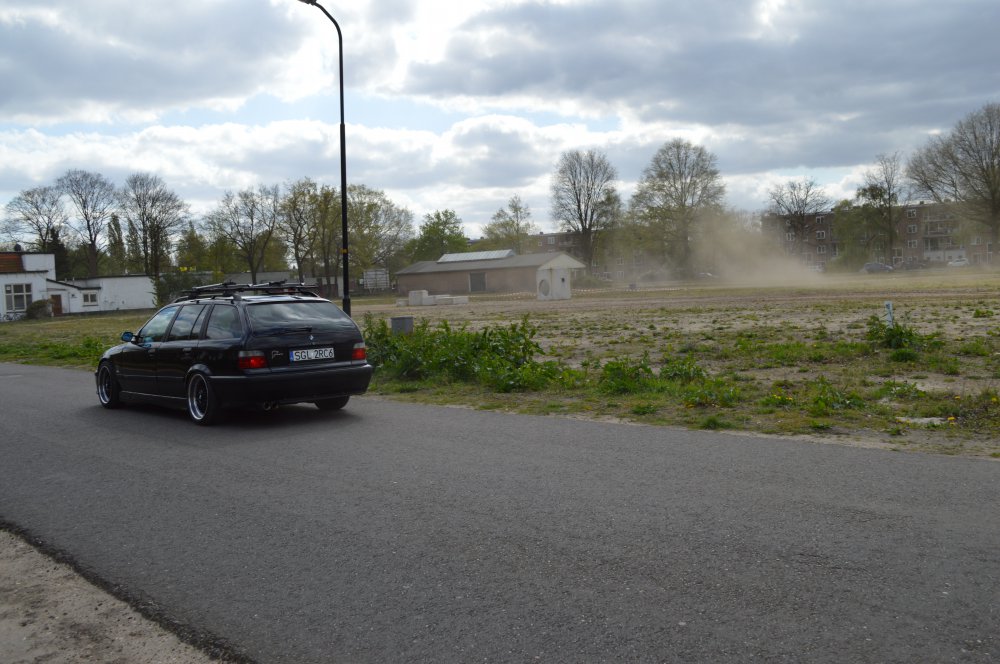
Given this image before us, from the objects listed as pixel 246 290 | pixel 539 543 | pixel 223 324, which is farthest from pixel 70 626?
pixel 246 290

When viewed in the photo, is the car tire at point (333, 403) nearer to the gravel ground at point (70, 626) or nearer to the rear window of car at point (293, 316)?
the rear window of car at point (293, 316)

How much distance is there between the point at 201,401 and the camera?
32.3 ft

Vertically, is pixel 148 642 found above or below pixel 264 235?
below

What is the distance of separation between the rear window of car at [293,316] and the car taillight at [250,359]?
0.28 metres

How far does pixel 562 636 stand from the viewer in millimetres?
3578

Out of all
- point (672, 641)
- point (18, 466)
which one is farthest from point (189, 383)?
point (672, 641)

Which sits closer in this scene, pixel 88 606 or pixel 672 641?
pixel 672 641

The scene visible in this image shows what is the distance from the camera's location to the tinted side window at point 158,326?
10.8 meters

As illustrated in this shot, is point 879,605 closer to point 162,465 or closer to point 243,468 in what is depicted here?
point 243,468

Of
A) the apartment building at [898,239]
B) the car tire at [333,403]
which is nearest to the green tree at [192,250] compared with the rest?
the apartment building at [898,239]

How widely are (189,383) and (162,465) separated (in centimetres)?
265

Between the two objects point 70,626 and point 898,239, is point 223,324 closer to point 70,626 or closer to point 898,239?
point 70,626

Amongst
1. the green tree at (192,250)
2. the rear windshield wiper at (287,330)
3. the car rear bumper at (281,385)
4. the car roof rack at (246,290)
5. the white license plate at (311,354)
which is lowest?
the car rear bumper at (281,385)

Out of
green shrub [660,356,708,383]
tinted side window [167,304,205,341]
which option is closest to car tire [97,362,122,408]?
tinted side window [167,304,205,341]
